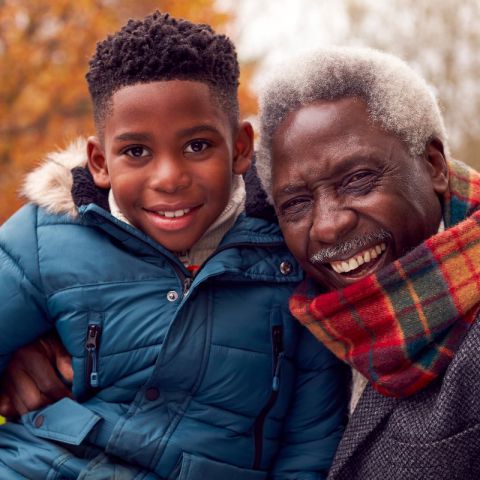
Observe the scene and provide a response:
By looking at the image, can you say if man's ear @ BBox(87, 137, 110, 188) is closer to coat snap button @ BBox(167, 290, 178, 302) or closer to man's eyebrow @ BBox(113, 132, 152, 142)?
man's eyebrow @ BBox(113, 132, 152, 142)

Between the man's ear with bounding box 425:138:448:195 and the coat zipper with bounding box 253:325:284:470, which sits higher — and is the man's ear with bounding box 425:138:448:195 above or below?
above

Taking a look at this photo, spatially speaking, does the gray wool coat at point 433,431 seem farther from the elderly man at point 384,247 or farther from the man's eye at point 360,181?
the man's eye at point 360,181

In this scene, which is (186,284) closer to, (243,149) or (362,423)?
(243,149)

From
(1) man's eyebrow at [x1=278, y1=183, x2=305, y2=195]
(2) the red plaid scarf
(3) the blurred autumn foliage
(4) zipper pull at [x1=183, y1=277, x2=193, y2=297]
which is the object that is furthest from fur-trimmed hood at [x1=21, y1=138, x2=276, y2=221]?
(3) the blurred autumn foliage

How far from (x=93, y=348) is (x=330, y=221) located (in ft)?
2.82

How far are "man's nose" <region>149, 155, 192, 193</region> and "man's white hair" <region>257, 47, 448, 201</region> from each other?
1.04 feet

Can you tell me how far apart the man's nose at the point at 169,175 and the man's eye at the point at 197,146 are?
0.06 m

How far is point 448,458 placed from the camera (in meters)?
2.00

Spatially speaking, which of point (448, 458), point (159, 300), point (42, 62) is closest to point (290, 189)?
point (159, 300)

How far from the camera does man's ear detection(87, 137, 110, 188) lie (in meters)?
2.52

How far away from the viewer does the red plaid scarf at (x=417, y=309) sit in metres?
2.03

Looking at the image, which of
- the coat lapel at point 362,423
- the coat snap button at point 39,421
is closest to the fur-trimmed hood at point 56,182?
the coat snap button at point 39,421

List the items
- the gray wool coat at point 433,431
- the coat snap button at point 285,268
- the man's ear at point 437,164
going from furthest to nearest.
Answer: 1. the coat snap button at point 285,268
2. the man's ear at point 437,164
3. the gray wool coat at point 433,431

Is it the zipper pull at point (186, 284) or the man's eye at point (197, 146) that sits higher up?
the man's eye at point (197, 146)
